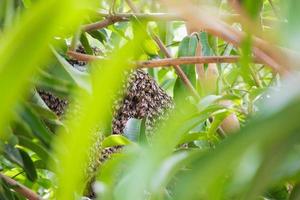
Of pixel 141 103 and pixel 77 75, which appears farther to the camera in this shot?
pixel 141 103

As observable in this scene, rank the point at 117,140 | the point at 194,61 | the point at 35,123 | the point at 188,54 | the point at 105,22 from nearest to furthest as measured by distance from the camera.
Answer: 1. the point at 35,123
2. the point at 117,140
3. the point at 194,61
4. the point at 105,22
5. the point at 188,54

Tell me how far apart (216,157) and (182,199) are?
3 cm

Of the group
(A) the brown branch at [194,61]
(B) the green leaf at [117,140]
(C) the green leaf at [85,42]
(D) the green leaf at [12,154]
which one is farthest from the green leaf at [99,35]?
(D) the green leaf at [12,154]

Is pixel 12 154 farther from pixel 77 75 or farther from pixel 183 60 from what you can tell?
pixel 183 60

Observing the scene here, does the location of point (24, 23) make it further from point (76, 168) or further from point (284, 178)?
point (284, 178)

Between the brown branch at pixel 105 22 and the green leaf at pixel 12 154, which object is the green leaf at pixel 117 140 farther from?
the brown branch at pixel 105 22

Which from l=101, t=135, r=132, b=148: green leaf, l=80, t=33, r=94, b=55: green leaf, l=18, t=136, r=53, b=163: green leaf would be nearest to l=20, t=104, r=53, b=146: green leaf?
l=18, t=136, r=53, b=163: green leaf

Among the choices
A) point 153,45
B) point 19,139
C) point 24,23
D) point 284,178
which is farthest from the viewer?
point 153,45

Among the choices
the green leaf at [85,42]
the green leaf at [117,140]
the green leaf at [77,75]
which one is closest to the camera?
the green leaf at [77,75]

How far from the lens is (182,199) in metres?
0.24

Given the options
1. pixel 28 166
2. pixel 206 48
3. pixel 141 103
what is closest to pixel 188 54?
pixel 206 48

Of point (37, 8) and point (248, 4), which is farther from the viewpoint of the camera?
point (248, 4)

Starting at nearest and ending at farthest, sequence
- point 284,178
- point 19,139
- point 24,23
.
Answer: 1. point 24,23
2. point 284,178
3. point 19,139

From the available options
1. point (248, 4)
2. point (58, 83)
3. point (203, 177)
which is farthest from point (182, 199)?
point (58, 83)
